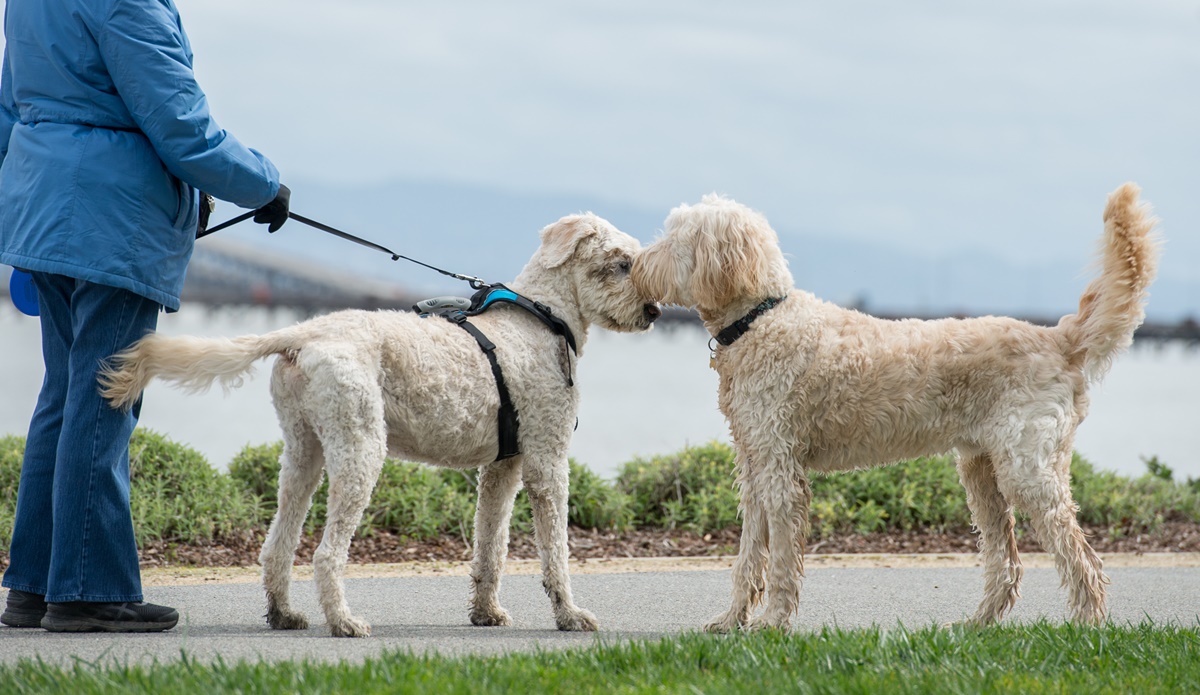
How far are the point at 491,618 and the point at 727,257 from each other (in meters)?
1.98

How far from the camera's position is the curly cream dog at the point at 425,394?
4617mm

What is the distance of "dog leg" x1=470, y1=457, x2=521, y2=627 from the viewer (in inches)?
213

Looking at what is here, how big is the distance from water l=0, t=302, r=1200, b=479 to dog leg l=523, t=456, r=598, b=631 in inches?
25.0

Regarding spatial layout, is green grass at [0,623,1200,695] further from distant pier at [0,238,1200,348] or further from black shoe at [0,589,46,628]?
distant pier at [0,238,1200,348]

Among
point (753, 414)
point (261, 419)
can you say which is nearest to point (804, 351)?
point (753, 414)

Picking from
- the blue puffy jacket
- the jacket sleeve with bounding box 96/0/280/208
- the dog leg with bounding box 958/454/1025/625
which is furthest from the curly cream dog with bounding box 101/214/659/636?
the dog leg with bounding box 958/454/1025/625

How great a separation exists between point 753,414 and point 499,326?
1.21 meters

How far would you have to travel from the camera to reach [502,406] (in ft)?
16.9

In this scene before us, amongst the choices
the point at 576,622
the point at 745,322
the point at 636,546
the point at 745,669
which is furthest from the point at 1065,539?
the point at 636,546

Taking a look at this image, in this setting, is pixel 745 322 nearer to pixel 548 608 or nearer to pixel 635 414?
pixel 548 608

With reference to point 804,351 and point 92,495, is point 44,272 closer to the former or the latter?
point 92,495

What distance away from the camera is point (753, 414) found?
5.19 metres

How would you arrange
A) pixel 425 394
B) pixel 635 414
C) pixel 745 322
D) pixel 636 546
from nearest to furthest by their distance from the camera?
pixel 425 394 < pixel 745 322 < pixel 636 546 < pixel 635 414

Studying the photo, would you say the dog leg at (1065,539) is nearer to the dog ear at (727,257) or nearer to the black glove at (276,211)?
the dog ear at (727,257)
